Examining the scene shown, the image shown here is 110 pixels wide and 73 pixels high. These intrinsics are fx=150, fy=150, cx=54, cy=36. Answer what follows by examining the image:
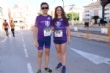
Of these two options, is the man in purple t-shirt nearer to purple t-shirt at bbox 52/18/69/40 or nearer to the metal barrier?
purple t-shirt at bbox 52/18/69/40

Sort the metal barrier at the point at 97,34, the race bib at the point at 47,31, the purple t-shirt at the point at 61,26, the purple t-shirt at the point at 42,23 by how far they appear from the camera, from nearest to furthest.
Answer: the purple t-shirt at the point at 42,23, the race bib at the point at 47,31, the purple t-shirt at the point at 61,26, the metal barrier at the point at 97,34

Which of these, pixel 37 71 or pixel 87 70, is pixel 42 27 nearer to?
pixel 37 71

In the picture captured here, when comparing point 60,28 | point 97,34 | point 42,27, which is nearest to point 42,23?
point 42,27

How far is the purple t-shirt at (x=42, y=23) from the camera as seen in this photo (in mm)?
3916

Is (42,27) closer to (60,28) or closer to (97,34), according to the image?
(60,28)

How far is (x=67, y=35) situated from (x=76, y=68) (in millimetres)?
1161

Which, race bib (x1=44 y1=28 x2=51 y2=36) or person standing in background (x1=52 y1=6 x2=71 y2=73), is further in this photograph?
person standing in background (x1=52 y1=6 x2=71 y2=73)

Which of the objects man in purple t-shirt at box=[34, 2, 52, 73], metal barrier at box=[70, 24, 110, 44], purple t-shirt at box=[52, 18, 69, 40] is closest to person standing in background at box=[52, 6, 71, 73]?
purple t-shirt at box=[52, 18, 69, 40]

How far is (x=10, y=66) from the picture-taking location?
5.20m

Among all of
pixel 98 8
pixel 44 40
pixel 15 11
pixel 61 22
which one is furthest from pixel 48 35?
pixel 15 11

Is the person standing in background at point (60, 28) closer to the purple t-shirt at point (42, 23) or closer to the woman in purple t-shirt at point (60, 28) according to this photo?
the woman in purple t-shirt at point (60, 28)

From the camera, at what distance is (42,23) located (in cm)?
395

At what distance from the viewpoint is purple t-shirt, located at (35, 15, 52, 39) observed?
3.92 m

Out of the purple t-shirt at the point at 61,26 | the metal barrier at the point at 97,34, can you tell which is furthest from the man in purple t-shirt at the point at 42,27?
the metal barrier at the point at 97,34
